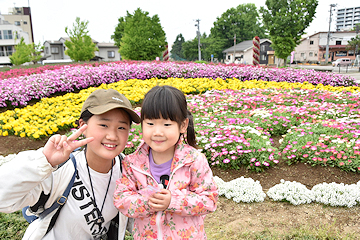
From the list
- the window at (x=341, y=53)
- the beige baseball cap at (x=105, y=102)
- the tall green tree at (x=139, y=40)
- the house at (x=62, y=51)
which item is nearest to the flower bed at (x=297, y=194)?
the beige baseball cap at (x=105, y=102)

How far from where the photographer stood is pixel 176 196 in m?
1.46

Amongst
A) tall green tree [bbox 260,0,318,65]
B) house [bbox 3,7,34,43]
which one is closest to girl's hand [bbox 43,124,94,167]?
tall green tree [bbox 260,0,318,65]

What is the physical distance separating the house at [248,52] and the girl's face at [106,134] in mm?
50990

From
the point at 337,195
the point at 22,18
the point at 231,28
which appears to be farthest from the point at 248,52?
the point at 22,18

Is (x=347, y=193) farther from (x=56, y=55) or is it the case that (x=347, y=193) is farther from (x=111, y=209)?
(x=56, y=55)

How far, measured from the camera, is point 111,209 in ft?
5.67

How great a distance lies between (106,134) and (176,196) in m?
0.54

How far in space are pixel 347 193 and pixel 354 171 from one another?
2.25ft

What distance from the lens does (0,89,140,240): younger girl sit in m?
1.29

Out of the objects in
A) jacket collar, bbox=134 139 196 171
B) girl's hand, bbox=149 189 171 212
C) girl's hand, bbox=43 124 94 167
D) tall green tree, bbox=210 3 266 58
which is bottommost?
girl's hand, bbox=149 189 171 212

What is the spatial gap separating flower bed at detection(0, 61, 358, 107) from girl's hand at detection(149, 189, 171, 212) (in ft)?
21.2

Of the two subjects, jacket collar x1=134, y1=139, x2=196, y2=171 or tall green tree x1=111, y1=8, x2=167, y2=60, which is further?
tall green tree x1=111, y1=8, x2=167, y2=60

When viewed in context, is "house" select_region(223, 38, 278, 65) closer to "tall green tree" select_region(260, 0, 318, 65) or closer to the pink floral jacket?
"tall green tree" select_region(260, 0, 318, 65)

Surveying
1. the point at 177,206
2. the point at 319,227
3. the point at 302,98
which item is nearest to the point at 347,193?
the point at 319,227
